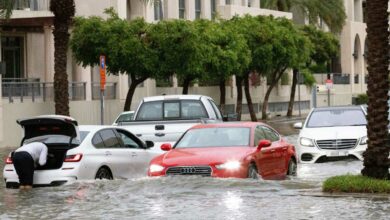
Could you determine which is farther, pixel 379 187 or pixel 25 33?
pixel 25 33

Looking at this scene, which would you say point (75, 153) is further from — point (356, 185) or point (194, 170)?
point (356, 185)

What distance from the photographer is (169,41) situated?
41469 millimetres

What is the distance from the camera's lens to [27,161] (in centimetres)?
1769

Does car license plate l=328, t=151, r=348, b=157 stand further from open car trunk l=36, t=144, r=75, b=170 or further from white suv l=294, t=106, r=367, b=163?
open car trunk l=36, t=144, r=75, b=170

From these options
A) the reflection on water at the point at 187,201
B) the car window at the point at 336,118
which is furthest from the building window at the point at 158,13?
the reflection on water at the point at 187,201

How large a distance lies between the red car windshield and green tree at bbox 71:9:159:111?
21131 mm

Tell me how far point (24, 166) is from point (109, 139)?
80.3 inches

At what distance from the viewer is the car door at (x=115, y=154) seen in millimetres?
18797

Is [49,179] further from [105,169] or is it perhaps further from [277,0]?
[277,0]

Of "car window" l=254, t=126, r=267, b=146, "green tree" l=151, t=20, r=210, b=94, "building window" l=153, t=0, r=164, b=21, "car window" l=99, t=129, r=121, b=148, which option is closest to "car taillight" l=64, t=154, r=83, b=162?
"car window" l=99, t=129, r=121, b=148

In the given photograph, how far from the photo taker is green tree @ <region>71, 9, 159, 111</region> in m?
40.6

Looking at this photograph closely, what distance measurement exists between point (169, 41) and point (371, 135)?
82.6 feet

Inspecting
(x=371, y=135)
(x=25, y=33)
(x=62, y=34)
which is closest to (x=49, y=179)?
(x=371, y=135)

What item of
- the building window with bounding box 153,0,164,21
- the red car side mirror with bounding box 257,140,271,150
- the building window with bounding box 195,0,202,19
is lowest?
the red car side mirror with bounding box 257,140,271,150
